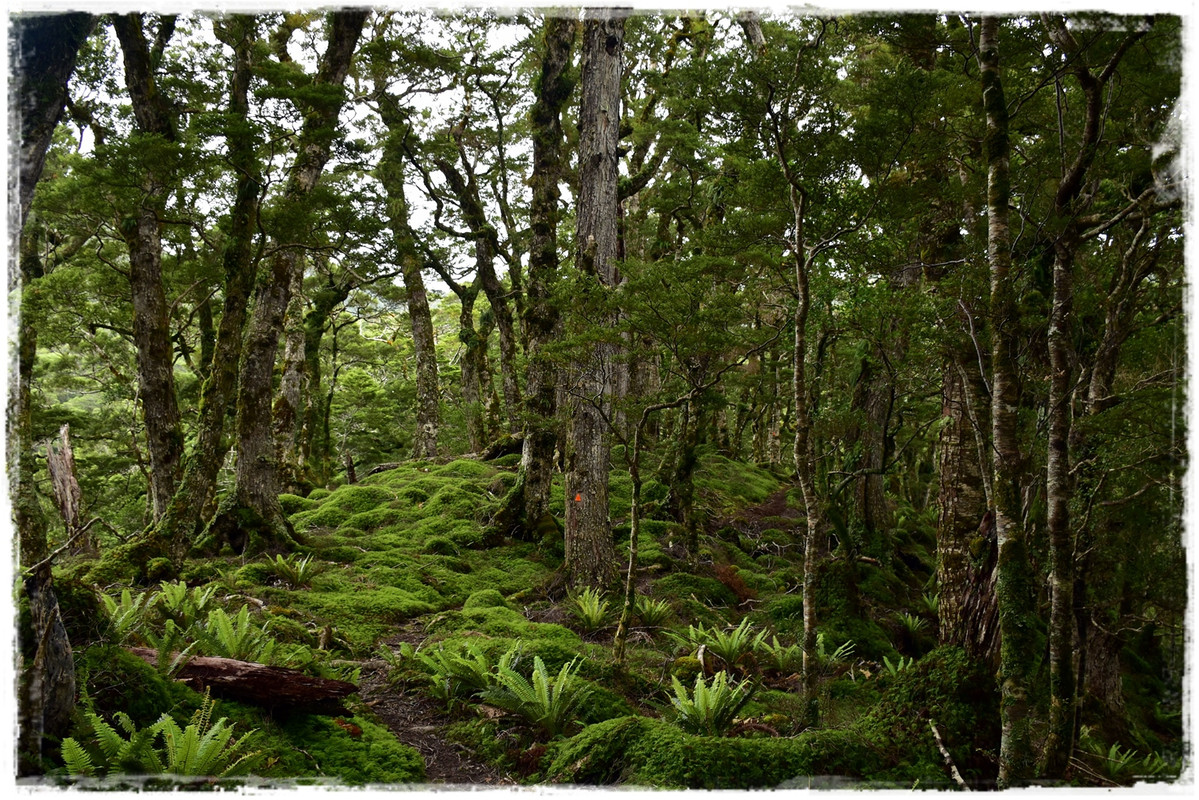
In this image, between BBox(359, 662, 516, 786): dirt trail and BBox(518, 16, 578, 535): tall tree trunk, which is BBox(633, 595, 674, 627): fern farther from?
BBox(359, 662, 516, 786): dirt trail

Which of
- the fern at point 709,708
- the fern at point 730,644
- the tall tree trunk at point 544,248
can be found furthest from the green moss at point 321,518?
the fern at point 709,708

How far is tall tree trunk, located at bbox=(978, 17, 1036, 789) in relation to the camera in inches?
150

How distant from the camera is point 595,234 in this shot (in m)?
8.84

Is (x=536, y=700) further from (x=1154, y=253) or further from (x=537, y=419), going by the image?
(x=1154, y=253)

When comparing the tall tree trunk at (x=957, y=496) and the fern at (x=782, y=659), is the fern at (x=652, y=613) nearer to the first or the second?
the fern at (x=782, y=659)

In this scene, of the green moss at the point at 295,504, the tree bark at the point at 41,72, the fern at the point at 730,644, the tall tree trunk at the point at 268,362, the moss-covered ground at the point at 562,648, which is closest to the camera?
the tree bark at the point at 41,72

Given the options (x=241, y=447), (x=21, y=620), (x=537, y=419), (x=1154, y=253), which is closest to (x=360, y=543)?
(x=241, y=447)

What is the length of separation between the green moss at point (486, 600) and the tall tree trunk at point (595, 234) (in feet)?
3.34

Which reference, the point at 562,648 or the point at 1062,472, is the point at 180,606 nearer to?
the point at 562,648

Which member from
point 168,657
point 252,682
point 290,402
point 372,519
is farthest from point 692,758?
point 290,402

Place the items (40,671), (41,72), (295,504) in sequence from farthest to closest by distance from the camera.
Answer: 1. (295,504)
2. (41,72)
3. (40,671)

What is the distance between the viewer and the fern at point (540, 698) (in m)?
4.87

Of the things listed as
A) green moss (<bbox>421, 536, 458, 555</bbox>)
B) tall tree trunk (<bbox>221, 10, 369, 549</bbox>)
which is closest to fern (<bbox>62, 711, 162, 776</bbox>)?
tall tree trunk (<bbox>221, 10, 369, 549</bbox>)

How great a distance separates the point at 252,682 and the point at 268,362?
642 cm
